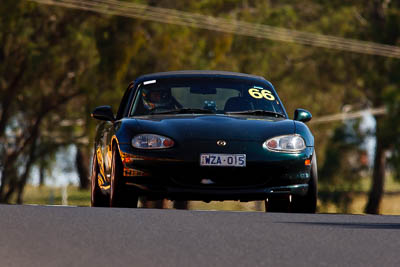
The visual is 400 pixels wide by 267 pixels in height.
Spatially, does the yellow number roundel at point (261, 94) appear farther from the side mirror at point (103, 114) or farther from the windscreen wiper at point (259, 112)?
the side mirror at point (103, 114)

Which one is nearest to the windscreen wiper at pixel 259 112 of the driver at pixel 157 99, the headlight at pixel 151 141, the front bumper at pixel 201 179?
the driver at pixel 157 99

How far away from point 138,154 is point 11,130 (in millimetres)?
45909

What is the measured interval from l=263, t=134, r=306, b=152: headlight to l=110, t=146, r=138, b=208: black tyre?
143 cm

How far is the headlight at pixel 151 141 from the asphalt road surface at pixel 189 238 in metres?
0.66

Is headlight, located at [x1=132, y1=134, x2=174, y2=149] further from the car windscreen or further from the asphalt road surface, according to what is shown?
the car windscreen

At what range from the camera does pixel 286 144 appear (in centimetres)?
1170

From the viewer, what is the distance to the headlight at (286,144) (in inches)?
457

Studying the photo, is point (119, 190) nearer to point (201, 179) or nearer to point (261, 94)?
point (201, 179)

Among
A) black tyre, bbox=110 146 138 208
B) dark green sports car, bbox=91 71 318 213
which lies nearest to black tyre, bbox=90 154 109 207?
dark green sports car, bbox=91 71 318 213

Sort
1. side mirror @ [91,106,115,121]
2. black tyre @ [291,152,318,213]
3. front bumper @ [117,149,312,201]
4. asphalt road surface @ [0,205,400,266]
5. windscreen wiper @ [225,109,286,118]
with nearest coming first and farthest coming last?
asphalt road surface @ [0,205,400,266], front bumper @ [117,149,312,201], black tyre @ [291,152,318,213], windscreen wiper @ [225,109,286,118], side mirror @ [91,106,115,121]

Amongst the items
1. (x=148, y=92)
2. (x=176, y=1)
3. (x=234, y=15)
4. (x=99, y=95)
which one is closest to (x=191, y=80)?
(x=148, y=92)

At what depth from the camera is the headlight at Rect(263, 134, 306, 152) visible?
11.6m

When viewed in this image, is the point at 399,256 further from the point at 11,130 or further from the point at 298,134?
the point at 11,130

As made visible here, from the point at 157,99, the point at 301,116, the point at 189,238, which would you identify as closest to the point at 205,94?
the point at 157,99
